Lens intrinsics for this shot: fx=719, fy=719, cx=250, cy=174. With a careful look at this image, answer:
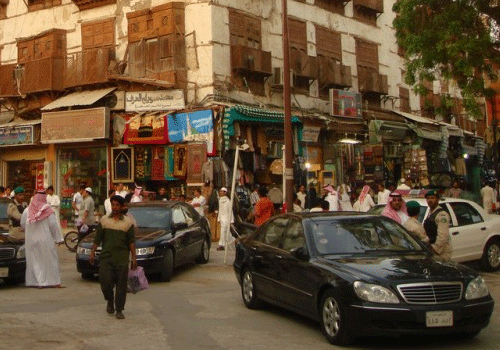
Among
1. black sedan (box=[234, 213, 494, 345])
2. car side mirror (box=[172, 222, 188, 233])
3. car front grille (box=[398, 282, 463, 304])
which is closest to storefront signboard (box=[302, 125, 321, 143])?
car side mirror (box=[172, 222, 188, 233])

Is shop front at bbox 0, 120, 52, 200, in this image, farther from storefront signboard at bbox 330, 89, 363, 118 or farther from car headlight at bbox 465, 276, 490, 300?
car headlight at bbox 465, 276, 490, 300

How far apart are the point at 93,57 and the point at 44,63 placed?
215cm

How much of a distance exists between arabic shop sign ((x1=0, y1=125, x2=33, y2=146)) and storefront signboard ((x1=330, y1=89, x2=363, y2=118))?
10.6 metres

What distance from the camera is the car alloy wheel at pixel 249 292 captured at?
31.7 feet

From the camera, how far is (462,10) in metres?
15.6

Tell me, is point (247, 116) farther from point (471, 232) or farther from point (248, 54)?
point (471, 232)

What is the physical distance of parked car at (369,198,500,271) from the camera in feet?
43.3

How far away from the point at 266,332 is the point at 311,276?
0.90m

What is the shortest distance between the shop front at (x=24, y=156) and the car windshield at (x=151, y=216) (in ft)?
39.3

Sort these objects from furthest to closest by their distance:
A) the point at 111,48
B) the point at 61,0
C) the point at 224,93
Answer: the point at 61,0 → the point at 111,48 → the point at 224,93

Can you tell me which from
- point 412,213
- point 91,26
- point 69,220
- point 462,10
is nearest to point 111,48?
point 91,26

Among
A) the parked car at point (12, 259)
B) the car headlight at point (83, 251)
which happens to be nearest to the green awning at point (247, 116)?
the car headlight at point (83, 251)

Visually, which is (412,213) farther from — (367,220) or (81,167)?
(81,167)

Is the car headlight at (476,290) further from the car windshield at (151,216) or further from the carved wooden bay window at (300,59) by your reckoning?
the carved wooden bay window at (300,59)
